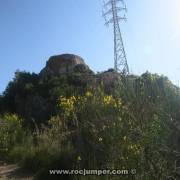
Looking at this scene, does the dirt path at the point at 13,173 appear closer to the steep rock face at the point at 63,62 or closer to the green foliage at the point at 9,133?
the green foliage at the point at 9,133

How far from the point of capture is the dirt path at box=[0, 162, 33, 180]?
974 centimetres

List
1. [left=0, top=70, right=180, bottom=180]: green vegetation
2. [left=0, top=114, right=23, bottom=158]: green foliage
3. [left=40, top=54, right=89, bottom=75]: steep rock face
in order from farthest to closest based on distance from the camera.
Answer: [left=40, top=54, right=89, bottom=75]: steep rock face
[left=0, top=114, right=23, bottom=158]: green foliage
[left=0, top=70, right=180, bottom=180]: green vegetation

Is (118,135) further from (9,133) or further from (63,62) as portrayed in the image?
(63,62)

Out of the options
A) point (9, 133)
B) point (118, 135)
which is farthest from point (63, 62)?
point (118, 135)

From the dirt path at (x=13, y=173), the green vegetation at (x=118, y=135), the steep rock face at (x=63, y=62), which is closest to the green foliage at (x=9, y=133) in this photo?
the green vegetation at (x=118, y=135)

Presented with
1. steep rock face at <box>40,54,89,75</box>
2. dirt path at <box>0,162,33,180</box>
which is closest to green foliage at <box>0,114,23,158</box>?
dirt path at <box>0,162,33,180</box>

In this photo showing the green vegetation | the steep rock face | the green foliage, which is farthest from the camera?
the steep rock face

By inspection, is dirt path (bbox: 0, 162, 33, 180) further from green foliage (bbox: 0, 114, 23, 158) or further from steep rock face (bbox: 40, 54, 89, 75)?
steep rock face (bbox: 40, 54, 89, 75)

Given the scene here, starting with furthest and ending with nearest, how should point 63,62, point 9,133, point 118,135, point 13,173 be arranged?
point 63,62 < point 9,133 < point 13,173 < point 118,135

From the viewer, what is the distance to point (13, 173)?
10336 millimetres

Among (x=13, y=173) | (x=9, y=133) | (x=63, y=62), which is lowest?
(x=13, y=173)

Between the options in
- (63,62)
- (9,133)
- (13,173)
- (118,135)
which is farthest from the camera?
(63,62)

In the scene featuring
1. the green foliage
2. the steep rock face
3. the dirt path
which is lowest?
the dirt path

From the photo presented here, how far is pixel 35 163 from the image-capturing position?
1017 centimetres
